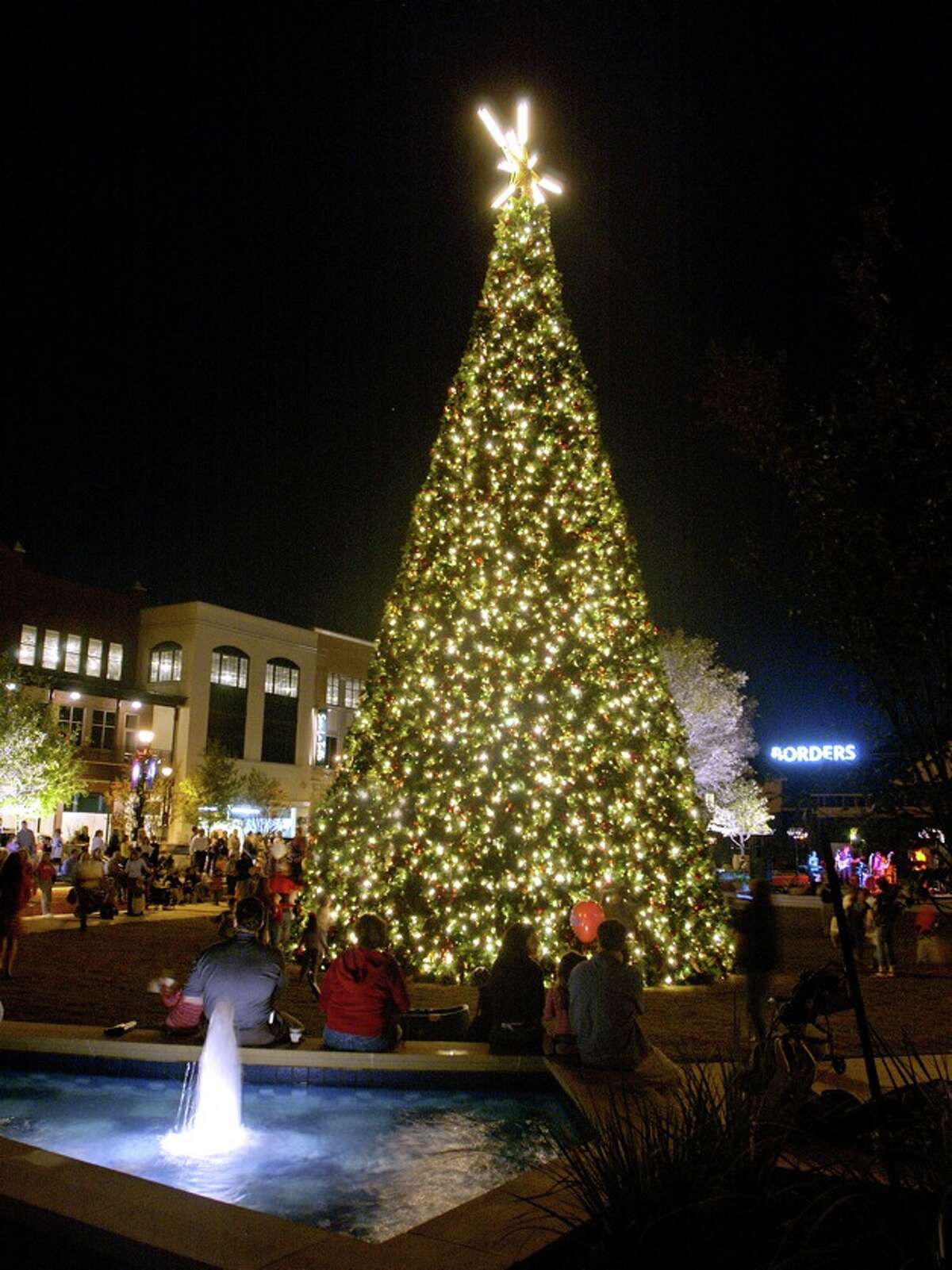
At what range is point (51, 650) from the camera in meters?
45.8

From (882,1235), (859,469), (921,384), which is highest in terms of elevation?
(921,384)

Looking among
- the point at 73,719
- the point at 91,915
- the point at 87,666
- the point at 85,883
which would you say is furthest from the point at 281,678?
the point at 85,883

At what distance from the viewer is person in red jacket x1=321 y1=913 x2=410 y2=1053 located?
7184mm

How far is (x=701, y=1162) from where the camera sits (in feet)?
11.9

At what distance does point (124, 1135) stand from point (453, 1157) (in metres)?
2.07

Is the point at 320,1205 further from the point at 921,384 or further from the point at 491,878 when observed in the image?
the point at 491,878

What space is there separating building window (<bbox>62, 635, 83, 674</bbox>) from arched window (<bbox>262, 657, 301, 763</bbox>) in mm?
10109

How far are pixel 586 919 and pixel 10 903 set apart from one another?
6618 millimetres

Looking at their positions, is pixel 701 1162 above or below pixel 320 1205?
above

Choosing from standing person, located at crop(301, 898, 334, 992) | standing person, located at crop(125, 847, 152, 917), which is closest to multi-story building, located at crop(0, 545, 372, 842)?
standing person, located at crop(125, 847, 152, 917)

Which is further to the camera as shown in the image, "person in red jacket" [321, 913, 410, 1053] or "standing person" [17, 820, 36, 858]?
"standing person" [17, 820, 36, 858]

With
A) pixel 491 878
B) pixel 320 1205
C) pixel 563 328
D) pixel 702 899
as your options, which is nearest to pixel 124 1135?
pixel 320 1205

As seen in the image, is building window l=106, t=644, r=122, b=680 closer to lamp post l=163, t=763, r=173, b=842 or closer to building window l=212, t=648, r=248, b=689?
building window l=212, t=648, r=248, b=689

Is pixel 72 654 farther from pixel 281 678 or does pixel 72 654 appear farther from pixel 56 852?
pixel 56 852
